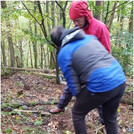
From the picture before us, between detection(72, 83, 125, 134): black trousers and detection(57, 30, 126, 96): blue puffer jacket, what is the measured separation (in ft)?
0.28

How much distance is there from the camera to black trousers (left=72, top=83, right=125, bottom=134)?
2045 millimetres

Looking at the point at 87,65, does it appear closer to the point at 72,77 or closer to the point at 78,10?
the point at 72,77

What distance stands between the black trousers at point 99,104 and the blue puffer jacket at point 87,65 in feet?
0.28

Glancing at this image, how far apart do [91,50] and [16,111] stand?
2.54 meters

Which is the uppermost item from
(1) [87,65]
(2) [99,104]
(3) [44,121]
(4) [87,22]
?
(4) [87,22]

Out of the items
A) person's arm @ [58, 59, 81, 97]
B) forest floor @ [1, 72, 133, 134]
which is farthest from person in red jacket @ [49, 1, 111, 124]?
forest floor @ [1, 72, 133, 134]

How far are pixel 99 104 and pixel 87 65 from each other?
584 millimetres

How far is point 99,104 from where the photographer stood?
2.16 meters

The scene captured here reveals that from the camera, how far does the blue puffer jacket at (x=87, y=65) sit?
1.93 m

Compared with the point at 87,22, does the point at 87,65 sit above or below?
below

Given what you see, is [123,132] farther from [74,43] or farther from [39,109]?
[74,43]

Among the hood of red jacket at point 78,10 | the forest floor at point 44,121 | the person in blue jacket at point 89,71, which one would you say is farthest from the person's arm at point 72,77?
the forest floor at point 44,121

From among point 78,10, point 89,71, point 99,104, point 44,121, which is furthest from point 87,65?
point 44,121

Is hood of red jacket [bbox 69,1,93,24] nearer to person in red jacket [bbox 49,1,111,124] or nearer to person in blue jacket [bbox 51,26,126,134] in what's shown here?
person in red jacket [bbox 49,1,111,124]
